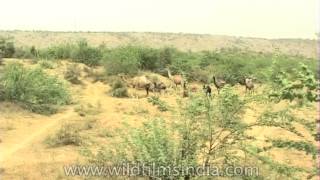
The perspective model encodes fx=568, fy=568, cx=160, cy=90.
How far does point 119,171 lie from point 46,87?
8091mm

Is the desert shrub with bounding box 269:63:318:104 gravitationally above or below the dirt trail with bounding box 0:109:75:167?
above

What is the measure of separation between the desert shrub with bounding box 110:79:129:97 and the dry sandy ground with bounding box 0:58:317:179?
0.58 metres

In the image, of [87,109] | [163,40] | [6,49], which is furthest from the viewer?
[163,40]

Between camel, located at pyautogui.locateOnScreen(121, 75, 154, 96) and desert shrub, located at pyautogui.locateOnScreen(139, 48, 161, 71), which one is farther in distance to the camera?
desert shrub, located at pyautogui.locateOnScreen(139, 48, 161, 71)

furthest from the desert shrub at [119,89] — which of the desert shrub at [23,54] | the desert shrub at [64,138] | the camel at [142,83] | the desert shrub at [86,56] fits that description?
the desert shrub at [64,138]

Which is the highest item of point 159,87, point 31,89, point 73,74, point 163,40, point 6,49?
point 31,89

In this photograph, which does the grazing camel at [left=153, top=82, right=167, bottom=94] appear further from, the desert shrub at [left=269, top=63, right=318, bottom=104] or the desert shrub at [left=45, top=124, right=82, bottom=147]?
the desert shrub at [left=269, top=63, right=318, bottom=104]

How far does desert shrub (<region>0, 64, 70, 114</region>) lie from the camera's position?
15281 mm

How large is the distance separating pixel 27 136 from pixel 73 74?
1109 centimetres

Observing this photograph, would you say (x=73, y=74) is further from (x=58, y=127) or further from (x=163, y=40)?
(x=163, y=40)

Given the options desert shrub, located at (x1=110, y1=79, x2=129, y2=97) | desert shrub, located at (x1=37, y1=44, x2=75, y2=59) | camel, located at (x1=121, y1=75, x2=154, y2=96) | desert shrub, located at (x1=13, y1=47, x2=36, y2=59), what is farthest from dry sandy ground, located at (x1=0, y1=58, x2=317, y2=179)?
desert shrub, located at (x1=37, y1=44, x2=75, y2=59)

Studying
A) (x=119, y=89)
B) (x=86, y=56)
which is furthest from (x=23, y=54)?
(x=119, y=89)

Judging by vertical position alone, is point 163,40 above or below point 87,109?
below

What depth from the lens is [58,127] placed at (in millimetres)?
13047
